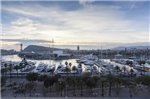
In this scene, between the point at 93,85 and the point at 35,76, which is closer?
the point at 93,85

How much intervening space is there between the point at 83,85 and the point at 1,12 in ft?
11.7

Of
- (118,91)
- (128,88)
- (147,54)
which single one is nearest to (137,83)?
(128,88)

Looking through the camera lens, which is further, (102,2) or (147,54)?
(147,54)

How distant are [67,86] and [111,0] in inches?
134

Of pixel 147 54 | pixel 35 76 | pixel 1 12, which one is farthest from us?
pixel 147 54

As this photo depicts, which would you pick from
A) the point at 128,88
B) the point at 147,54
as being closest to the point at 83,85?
the point at 128,88

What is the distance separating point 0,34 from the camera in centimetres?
120

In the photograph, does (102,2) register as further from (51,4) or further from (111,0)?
(51,4)

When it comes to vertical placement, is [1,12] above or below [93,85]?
above

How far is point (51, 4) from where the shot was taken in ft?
4.03

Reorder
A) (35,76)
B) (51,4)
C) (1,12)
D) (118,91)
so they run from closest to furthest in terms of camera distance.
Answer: (1,12), (51,4), (118,91), (35,76)

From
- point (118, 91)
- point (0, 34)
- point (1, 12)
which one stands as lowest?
point (118, 91)

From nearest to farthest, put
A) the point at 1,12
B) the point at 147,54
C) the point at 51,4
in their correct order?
the point at 1,12 < the point at 51,4 < the point at 147,54

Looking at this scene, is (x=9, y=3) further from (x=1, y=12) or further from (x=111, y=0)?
(x=111, y=0)
